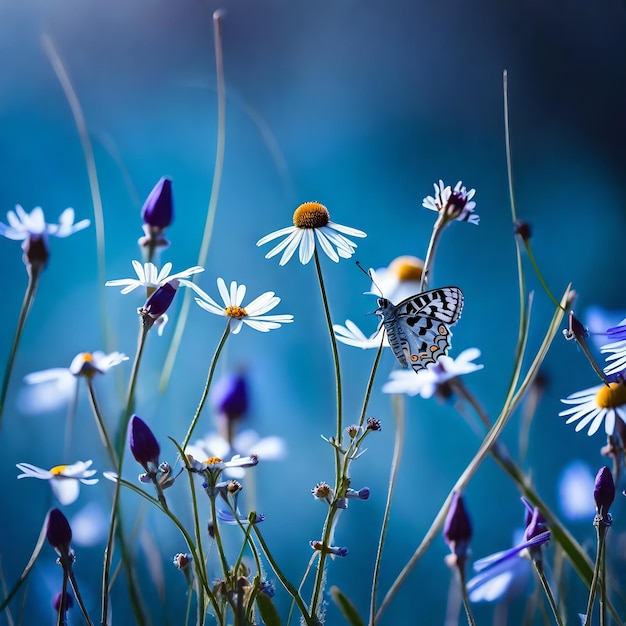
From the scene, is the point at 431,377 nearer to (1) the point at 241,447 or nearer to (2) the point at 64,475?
(1) the point at 241,447

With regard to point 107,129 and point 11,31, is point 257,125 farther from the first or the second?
point 11,31

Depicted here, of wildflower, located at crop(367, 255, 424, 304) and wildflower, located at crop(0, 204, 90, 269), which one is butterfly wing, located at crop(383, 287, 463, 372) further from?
wildflower, located at crop(0, 204, 90, 269)

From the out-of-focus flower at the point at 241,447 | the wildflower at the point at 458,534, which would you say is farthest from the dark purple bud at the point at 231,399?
the wildflower at the point at 458,534

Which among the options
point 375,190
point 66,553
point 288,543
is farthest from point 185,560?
point 375,190

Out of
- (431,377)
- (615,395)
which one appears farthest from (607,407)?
(431,377)

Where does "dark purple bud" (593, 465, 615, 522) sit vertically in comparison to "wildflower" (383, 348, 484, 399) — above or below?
below

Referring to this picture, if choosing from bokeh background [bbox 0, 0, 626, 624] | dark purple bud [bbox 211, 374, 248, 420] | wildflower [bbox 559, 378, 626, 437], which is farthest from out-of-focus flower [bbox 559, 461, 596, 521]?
dark purple bud [bbox 211, 374, 248, 420]

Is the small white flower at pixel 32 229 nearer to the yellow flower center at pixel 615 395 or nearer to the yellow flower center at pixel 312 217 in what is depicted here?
the yellow flower center at pixel 312 217
